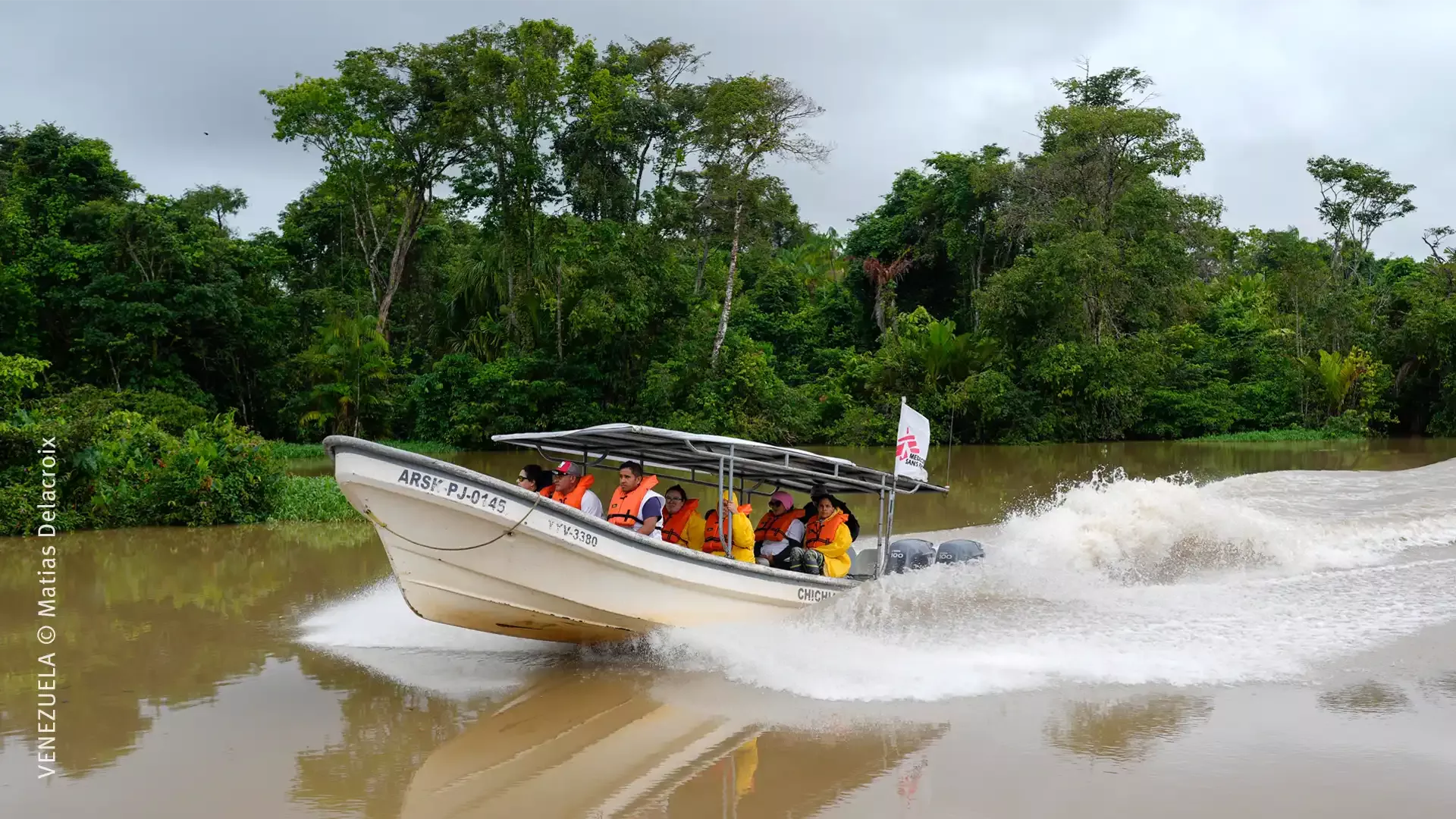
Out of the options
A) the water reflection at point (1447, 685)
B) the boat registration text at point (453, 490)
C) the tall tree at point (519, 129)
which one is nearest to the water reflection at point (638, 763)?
the boat registration text at point (453, 490)

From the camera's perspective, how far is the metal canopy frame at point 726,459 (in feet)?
28.9

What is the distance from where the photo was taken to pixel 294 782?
20.1 ft

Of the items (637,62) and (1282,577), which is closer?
(1282,577)

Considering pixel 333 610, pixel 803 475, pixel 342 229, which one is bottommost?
pixel 333 610

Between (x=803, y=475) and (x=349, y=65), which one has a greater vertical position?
(x=349, y=65)

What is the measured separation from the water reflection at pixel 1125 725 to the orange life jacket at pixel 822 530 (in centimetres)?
289

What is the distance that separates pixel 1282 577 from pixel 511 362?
71.2 ft

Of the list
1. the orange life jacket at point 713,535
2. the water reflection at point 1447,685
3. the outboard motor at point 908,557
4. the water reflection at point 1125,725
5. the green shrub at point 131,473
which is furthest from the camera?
the green shrub at point 131,473

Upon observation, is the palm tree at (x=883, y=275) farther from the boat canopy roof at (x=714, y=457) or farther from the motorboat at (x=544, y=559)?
the motorboat at (x=544, y=559)

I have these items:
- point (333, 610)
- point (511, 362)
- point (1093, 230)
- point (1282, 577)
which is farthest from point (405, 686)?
point (1093, 230)

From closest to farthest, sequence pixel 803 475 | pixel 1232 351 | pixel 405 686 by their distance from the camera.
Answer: pixel 405 686, pixel 803 475, pixel 1232 351

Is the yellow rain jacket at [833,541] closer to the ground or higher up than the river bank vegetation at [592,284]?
closer to the ground

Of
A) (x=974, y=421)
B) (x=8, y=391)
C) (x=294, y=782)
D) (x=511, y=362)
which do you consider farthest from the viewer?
(x=974, y=421)

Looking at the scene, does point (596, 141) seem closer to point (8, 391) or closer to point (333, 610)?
point (8, 391)
